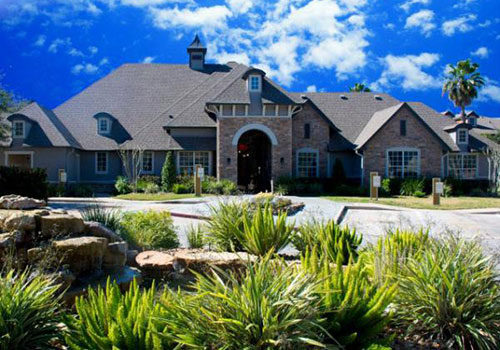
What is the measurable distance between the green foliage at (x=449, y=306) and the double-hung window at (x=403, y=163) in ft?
86.4

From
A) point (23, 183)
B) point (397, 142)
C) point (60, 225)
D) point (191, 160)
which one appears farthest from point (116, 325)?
point (397, 142)

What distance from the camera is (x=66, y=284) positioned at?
209 inches

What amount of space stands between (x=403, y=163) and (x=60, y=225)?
27214mm

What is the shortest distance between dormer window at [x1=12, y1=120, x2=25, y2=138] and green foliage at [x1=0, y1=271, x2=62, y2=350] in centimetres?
2817

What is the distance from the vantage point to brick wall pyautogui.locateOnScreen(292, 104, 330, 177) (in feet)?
99.9

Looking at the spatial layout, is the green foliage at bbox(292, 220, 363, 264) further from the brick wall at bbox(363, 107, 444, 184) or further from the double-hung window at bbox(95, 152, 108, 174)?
the double-hung window at bbox(95, 152, 108, 174)

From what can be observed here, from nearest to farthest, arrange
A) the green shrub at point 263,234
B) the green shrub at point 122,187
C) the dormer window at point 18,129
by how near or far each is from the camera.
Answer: the green shrub at point 263,234 → the green shrub at point 122,187 → the dormer window at point 18,129

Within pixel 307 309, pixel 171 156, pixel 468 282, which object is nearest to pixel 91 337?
pixel 307 309

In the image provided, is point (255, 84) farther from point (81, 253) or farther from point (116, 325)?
point (116, 325)

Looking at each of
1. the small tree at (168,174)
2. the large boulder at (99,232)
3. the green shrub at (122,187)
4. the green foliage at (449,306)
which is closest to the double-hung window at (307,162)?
the small tree at (168,174)

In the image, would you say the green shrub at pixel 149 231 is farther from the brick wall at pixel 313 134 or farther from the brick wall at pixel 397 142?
the brick wall at pixel 397 142

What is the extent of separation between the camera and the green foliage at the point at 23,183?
1633 cm

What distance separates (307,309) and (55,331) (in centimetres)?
227

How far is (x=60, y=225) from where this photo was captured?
6148 millimetres
